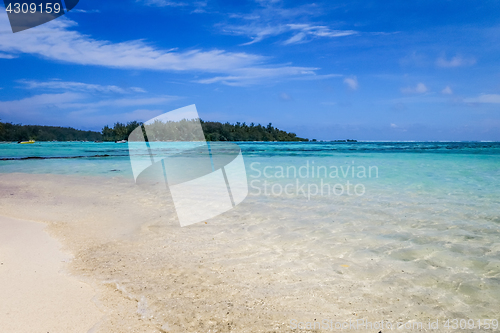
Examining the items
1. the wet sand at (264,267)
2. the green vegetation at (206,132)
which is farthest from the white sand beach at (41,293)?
the green vegetation at (206,132)

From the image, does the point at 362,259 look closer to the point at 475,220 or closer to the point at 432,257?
the point at 432,257

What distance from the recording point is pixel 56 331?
1.86 meters

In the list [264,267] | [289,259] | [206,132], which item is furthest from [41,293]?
[206,132]

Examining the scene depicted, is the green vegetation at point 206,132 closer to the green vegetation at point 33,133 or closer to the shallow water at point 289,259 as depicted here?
the green vegetation at point 33,133

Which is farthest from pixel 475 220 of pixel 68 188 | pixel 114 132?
pixel 114 132

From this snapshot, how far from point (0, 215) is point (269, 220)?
4.51 m

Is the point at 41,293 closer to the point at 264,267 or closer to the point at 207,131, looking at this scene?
the point at 264,267

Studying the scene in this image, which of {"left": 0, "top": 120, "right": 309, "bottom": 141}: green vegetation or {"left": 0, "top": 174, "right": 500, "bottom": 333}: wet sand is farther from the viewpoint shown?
{"left": 0, "top": 120, "right": 309, "bottom": 141}: green vegetation

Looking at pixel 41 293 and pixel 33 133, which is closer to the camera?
pixel 41 293

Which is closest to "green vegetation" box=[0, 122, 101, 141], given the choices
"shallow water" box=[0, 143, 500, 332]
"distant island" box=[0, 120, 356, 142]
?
Result: "distant island" box=[0, 120, 356, 142]

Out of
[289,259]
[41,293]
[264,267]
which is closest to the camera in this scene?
[41,293]

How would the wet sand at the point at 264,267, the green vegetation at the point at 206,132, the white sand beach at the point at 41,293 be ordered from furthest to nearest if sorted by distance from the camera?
A: the green vegetation at the point at 206,132
the wet sand at the point at 264,267
the white sand beach at the point at 41,293

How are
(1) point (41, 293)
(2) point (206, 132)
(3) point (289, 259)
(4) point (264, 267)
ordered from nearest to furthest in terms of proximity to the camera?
(1) point (41, 293) → (4) point (264, 267) → (3) point (289, 259) → (2) point (206, 132)

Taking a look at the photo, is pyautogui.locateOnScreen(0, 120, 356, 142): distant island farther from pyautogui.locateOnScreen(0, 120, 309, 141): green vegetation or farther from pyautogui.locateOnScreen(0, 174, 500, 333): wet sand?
pyautogui.locateOnScreen(0, 174, 500, 333): wet sand
